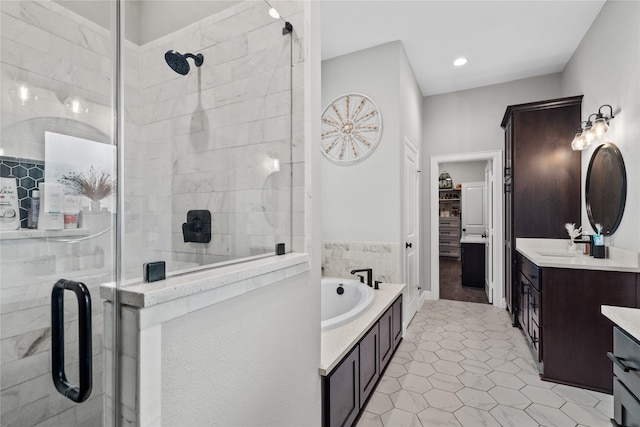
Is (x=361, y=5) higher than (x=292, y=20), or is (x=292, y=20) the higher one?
(x=361, y=5)

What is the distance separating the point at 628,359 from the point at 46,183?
2.44m

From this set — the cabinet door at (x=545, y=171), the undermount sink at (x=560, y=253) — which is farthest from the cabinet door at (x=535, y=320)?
the cabinet door at (x=545, y=171)

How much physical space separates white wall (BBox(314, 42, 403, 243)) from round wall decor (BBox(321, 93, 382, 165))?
0.07m

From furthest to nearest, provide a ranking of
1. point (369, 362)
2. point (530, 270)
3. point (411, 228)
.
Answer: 1. point (411, 228)
2. point (530, 270)
3. point (369, 362)

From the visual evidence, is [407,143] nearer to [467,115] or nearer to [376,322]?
[467,115]

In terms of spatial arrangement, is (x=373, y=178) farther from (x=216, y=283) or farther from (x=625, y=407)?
(x=216, y=283)

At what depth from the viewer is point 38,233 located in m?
1.31

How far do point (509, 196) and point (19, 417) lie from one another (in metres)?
4.25

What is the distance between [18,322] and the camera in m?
1.27

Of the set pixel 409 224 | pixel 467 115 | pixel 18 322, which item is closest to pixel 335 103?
pixel 409 224

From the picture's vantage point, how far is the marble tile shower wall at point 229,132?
1.46 metres

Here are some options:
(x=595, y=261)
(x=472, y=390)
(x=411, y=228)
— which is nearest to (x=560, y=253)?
(x=595, y=261)

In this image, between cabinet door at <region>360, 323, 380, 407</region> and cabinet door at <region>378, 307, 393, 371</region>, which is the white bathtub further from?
cabinet door at <region>360, 323, 380, 407</region>

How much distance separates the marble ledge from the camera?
28.8 inches
